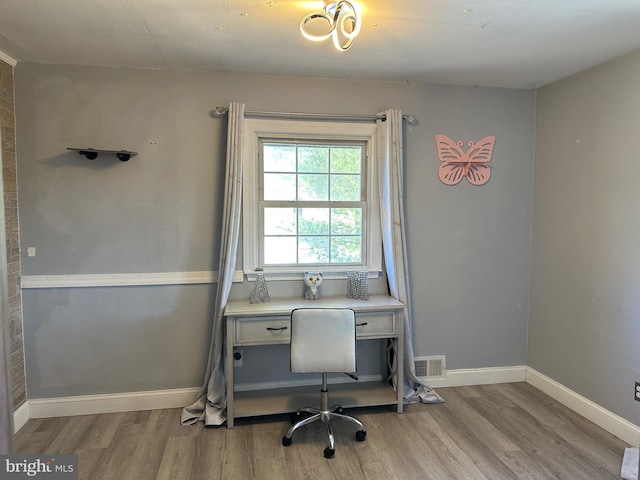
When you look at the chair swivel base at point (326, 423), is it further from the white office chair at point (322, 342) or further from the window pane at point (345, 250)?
the window pane at point (345, 250)

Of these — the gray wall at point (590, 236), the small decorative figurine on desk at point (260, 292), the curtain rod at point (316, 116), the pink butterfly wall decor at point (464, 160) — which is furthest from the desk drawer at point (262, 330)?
the gray wall at point (590, 236)

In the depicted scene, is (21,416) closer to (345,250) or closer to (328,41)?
(345,250)

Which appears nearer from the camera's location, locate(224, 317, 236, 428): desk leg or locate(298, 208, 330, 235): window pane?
locate(224, 317, 236, 428): desk leg

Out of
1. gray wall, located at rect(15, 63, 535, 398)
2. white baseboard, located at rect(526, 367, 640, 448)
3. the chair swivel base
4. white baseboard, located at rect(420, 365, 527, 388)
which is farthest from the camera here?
white baseboard, located at rect(420, 365, 527, 388)

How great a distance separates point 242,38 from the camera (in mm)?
2316

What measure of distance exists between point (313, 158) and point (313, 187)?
0.22 meters

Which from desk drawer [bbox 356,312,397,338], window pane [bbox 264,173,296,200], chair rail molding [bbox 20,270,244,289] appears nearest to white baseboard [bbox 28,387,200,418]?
chair rail molding [bbox 20,270,244,289]

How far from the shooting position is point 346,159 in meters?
3.16

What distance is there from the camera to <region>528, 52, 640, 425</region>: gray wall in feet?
8.28

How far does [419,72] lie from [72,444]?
10.9ft

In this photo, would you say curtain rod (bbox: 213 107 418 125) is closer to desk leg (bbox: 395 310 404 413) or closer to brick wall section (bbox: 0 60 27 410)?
brick wall section (bbox: 0 60 27 410)

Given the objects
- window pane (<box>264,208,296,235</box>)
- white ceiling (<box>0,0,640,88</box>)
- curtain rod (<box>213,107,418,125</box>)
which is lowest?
window pane (<box>264,208,296,235</box>)

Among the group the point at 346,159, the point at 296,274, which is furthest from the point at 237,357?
the point at 346,159

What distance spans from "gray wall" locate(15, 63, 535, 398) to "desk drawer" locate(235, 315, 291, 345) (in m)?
0.37
